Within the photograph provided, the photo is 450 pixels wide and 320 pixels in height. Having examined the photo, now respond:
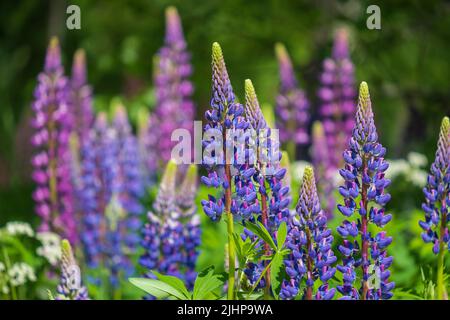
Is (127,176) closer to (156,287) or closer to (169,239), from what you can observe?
(169,239)

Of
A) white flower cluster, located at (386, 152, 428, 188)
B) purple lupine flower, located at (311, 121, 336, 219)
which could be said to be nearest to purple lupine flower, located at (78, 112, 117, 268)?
purple lupine flower, located at (311, 121, 336, 219)

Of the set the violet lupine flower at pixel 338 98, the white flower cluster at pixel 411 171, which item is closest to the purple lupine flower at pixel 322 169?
the violet lupine flower at pixel 338 98

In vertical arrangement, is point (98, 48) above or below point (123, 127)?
above

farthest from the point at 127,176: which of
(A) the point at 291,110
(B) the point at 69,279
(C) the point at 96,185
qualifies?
(B) the point at 69,279

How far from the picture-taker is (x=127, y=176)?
5461 millimetres

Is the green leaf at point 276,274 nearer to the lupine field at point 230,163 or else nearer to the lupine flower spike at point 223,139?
the lupine field at point 230,163

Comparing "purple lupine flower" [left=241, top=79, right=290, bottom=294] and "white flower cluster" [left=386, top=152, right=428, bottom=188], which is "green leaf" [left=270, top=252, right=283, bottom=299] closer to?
"purple lupine flower" [left=241, top=79, right=290, bottom=294]

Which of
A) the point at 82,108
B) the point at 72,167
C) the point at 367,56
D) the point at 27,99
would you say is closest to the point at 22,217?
the point at 82,108

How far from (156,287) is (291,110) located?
3.38 m

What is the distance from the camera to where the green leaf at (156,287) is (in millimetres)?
2592

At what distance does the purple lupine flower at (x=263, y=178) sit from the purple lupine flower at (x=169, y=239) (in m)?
0.80

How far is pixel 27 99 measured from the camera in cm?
895
